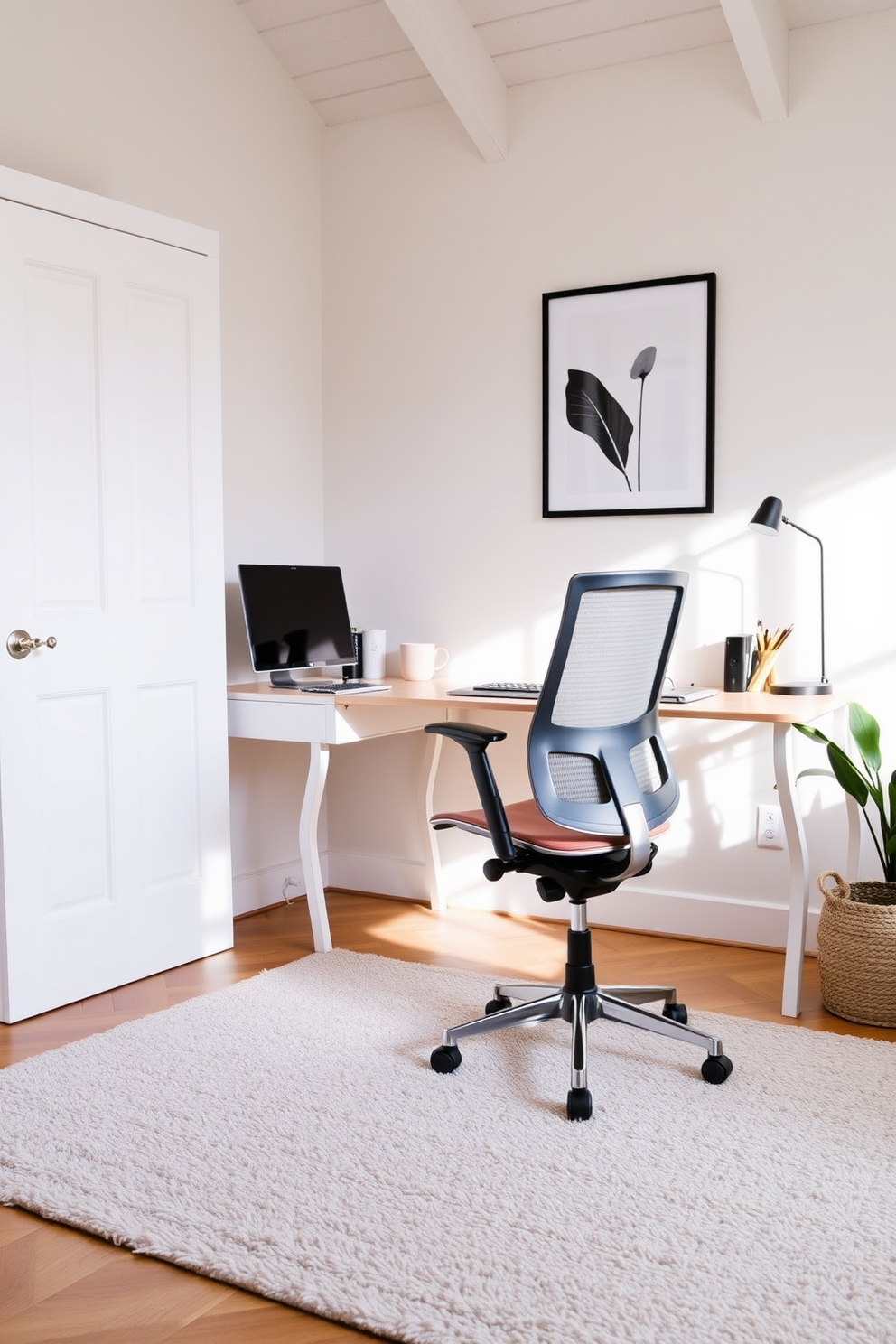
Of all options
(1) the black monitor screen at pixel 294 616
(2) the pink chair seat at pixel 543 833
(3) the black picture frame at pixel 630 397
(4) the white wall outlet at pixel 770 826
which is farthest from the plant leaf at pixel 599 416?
(2) the pink chair seat at pixel 543 833

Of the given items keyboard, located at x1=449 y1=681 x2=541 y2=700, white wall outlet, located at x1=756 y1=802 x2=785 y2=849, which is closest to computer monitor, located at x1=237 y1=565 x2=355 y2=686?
keyboard, located at x1=449 y1=681 x2=541 y2=700

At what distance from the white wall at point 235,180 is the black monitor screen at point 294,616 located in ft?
0.58

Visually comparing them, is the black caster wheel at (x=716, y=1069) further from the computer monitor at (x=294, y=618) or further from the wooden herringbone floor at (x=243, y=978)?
the computer monitor at (x=294, y=618)

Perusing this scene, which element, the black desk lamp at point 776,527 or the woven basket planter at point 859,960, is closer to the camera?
the woven basket planter at point 859,960

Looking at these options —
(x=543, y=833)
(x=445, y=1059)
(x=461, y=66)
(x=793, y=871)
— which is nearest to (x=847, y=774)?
(x=793, y=871)

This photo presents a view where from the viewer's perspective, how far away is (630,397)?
3.50m

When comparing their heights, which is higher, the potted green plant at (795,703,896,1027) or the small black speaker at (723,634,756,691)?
the small black speaker at (723,634,756,691)

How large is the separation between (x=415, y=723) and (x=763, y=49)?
210cm

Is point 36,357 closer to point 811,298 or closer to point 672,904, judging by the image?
point 811,298

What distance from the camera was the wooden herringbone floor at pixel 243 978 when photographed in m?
1.63

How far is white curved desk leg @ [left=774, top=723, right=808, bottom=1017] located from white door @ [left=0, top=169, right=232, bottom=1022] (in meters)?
1.55

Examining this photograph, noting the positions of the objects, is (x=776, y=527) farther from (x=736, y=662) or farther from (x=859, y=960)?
(x=859, y=960)

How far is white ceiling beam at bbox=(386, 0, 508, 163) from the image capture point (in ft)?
10.6

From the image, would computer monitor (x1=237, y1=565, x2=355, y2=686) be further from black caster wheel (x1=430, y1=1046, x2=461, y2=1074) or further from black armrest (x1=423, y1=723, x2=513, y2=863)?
black caster wheel (x1=430, y1=1046, x2=461, y2=1074)
